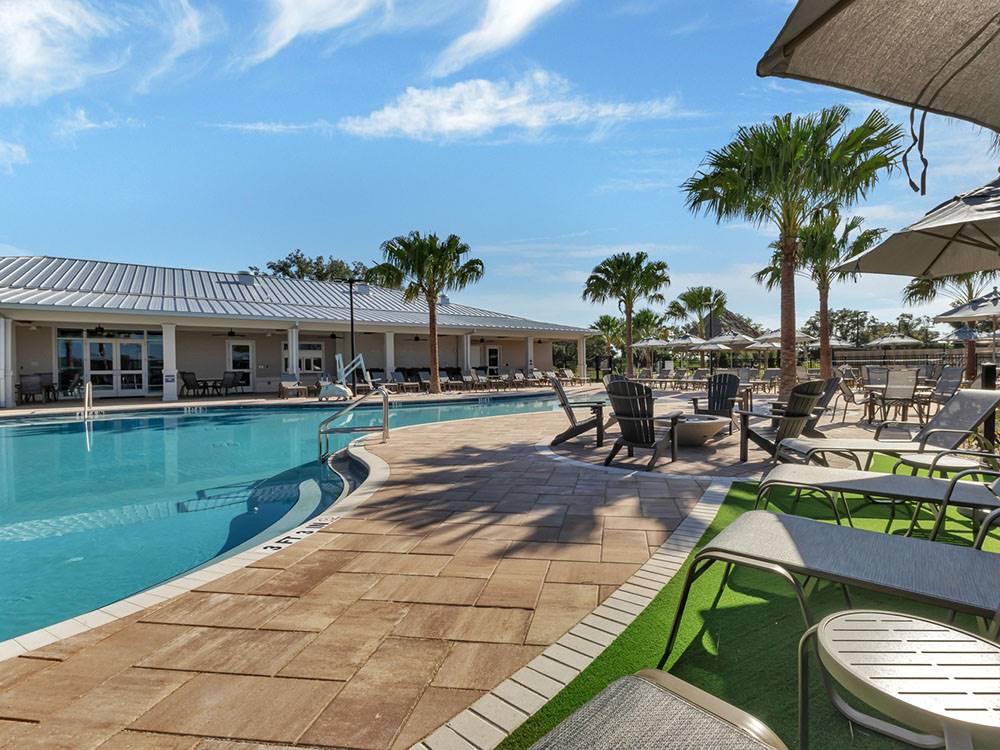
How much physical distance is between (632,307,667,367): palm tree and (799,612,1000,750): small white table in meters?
38.6

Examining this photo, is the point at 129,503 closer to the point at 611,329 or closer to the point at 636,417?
the point at 636,417

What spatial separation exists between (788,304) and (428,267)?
11.9m

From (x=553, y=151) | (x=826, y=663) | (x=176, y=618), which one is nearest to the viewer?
(x=826, y=663)

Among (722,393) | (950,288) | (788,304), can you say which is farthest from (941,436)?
(950,288)

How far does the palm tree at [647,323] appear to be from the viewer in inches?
1538

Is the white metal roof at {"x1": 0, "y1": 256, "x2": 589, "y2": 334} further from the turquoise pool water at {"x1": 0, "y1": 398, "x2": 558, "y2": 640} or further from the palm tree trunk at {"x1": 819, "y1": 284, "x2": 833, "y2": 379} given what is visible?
the palm tree trunk at {"x1": 819, "y1": 284, "x2": 833, "y2": 379}

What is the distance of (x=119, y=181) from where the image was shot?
59.2 feet

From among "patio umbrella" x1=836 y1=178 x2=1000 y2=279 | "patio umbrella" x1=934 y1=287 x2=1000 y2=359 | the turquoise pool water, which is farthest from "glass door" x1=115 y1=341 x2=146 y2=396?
"patio umbrella" x1=934 y1=287 x2=1000 y2=359

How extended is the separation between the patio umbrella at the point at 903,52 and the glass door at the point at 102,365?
72.3ft

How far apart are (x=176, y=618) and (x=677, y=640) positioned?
2.39 meters

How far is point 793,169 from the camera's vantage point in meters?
8.83

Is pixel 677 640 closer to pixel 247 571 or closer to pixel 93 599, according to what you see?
pixel 247 571

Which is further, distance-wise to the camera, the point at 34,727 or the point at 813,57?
the point at 813,57

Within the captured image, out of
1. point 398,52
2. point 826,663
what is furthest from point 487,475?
point 398,52
